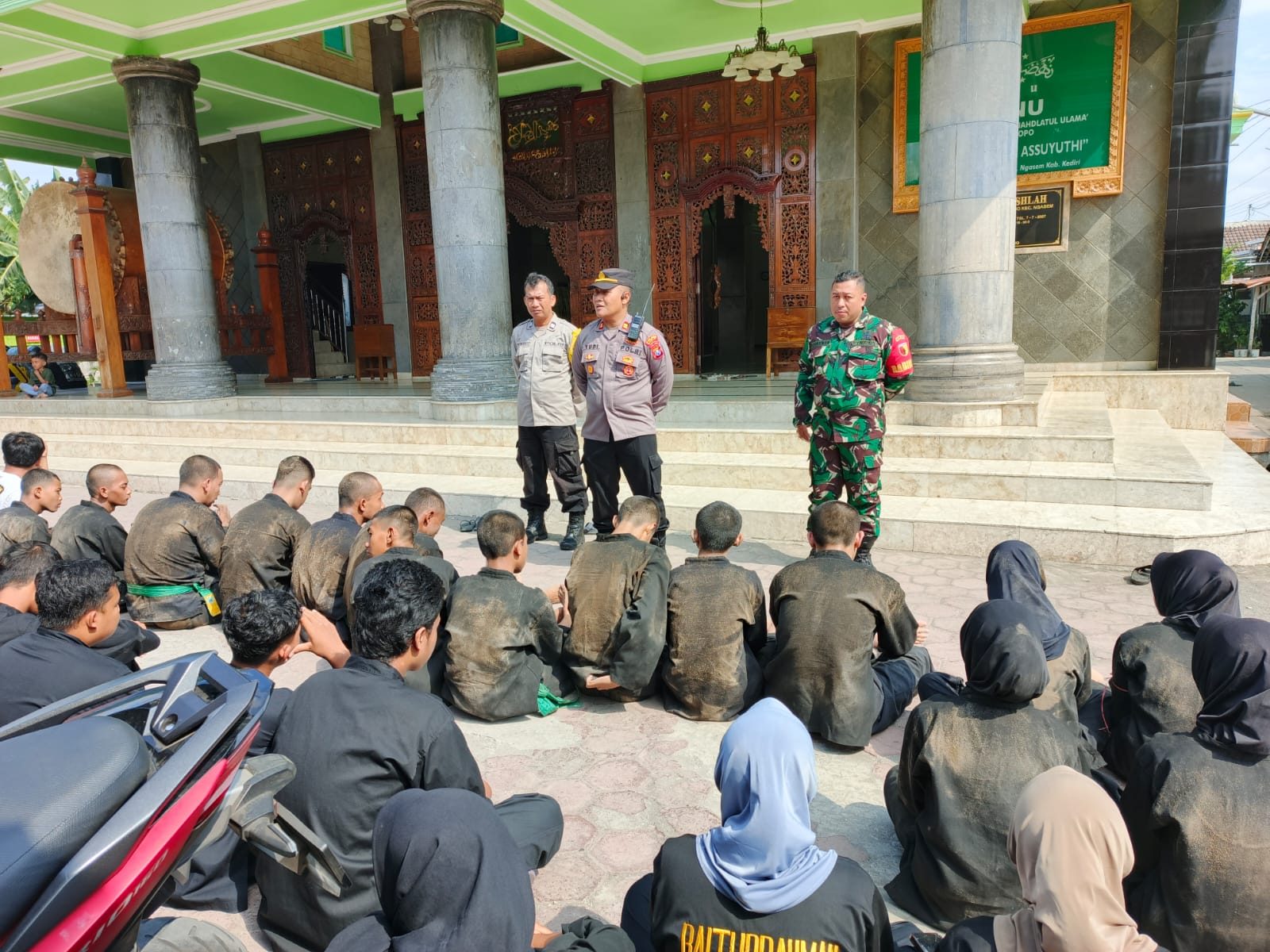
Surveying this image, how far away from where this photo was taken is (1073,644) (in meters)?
2.87

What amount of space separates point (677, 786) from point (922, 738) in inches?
40.7

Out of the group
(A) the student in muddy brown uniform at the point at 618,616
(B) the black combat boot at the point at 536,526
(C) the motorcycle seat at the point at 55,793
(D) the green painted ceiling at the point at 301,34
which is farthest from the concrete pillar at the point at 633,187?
(C) the motorcycle seat at the point at 55,793

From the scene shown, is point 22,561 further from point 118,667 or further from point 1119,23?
point 1119,23

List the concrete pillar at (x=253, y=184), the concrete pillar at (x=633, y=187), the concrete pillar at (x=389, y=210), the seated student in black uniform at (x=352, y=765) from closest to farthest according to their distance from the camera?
the seated student in black uniform at (x=352, y=765)
the concrete pillar at (x=633, y=187)
the concrete pillar at (x=389, y=210)
the concrete pillar at (x=253, y=184)

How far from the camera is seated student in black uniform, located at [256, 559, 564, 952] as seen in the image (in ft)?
7.03

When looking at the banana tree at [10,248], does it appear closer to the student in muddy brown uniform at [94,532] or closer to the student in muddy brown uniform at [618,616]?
the student in muddy brown uniform at [94,532]

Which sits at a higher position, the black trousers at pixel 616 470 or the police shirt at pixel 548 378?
the police shirt at pixel 548 378

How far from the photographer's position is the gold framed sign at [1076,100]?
30.8 feet

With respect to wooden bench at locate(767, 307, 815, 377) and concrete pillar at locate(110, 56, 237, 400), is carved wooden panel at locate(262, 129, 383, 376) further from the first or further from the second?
wooden bench at locate(767, 307, 815, 377)

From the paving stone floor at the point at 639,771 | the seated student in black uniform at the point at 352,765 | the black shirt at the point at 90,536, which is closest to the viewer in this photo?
the seated student in black uniform at the point at 352,765

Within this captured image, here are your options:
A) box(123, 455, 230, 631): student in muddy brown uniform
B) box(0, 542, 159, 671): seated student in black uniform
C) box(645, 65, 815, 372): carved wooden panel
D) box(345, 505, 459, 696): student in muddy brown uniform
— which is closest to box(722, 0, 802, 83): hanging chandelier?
box(645, 65, 815, 372): carved wooden panel

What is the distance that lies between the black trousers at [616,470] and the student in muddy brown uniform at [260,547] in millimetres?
1895

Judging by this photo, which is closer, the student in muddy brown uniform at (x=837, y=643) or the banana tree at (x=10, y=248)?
the student in muddy brown uniform at (x=837, y=643)

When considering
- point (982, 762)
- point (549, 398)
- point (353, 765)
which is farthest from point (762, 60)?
point (353, 765)
